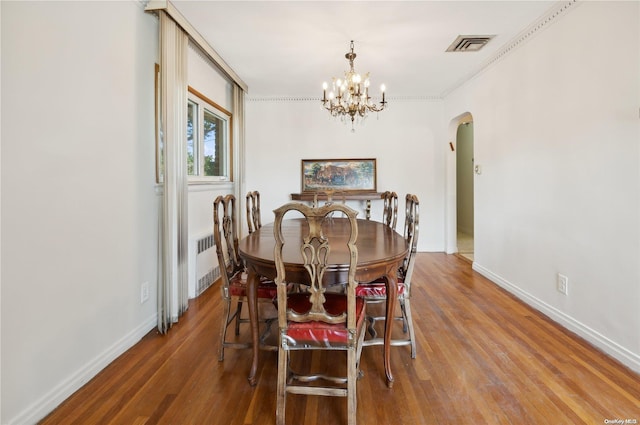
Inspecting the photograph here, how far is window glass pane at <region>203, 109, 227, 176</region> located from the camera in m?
3.85

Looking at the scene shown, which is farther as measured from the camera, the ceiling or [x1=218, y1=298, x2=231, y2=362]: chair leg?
the ceiling

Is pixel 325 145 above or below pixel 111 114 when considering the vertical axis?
above

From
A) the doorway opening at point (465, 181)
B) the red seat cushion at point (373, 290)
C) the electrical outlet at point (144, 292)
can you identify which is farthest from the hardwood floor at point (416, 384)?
the doorway opening at point (465, 181)

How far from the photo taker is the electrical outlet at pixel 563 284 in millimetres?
2529

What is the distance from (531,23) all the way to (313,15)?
6.40ft

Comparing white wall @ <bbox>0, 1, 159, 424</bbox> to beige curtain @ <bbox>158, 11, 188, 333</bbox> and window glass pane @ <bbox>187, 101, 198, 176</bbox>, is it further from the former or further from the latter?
window glass pane @ <bbox>187, 101, 198, 176</bbox>

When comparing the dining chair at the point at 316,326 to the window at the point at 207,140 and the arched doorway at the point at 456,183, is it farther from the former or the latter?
the arched doorway at the point at 456,183

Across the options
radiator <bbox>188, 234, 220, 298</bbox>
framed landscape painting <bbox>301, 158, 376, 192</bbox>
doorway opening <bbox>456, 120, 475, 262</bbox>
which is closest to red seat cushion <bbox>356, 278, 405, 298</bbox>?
radiator <bbox>188, 234, 220, 298</bbox>

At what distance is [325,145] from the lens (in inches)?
203

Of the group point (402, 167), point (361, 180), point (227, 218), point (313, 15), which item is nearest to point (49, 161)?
point (227, 218)

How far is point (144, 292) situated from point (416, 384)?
2.05 meters

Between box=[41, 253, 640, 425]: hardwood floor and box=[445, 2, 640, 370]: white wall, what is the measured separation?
37cm

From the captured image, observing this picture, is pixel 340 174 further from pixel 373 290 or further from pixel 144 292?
pixel 144 292

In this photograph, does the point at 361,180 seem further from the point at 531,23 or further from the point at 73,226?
the point at 73,226
